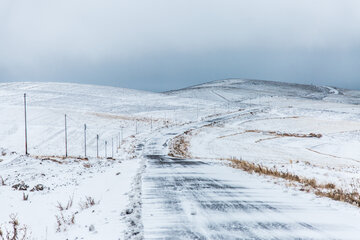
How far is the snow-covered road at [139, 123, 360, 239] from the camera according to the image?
5.60m

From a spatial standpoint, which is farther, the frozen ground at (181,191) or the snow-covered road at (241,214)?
the frozen ground at (181,191)

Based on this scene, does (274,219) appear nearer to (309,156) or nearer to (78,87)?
(309,156)

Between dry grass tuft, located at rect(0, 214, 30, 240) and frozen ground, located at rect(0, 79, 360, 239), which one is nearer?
dry grass tuft, located at rect(0, 214, 30, 240)

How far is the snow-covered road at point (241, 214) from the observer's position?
5598mm

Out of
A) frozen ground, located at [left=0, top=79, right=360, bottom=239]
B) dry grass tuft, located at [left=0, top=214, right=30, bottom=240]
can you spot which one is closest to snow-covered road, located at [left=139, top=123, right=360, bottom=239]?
frozen ground, located at [left=0, top=79, right=360, bottom=239]

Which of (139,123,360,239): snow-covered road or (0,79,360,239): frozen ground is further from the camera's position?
(0,79,360,239): frozen ground

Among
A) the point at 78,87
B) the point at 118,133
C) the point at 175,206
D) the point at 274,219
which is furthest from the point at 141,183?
the point at 78,87

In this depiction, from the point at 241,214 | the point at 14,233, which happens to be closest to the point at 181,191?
the point at 241,214

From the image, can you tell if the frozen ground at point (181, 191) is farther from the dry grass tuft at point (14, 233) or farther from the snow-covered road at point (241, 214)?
the dry grass tuft at point (14, 233)

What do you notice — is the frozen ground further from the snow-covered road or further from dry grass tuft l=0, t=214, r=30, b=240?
dry grass tuft l=0, t=214, r=30, b=240

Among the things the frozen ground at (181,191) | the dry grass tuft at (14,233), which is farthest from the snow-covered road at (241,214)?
the dry grass tuft at (14,233)

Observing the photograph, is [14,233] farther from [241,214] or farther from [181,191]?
[181,191]

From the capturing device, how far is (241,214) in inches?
267

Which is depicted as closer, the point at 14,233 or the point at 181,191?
the point at 14,233
